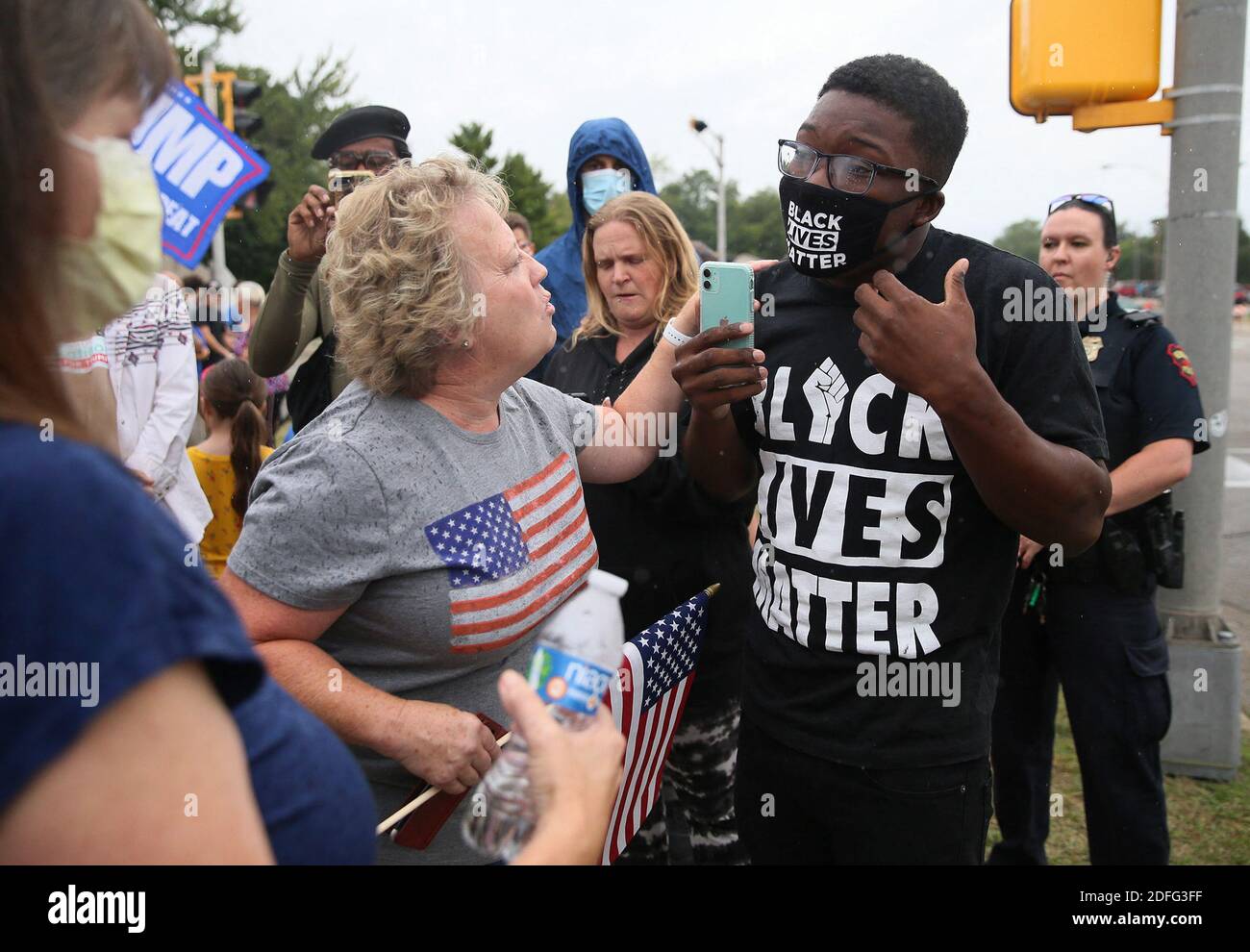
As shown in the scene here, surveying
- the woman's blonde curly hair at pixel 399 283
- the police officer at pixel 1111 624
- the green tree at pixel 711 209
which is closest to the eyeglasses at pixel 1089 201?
the police officer at pixel 1111 624

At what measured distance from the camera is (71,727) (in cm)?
76

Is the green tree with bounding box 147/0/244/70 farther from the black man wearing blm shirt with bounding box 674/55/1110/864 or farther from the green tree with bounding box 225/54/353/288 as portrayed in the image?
the black man wearing blm shirt with bounding box 674/55/1110/864

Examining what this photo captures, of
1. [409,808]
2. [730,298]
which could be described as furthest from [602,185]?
[409,808]

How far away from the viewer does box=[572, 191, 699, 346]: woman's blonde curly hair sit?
3549mm

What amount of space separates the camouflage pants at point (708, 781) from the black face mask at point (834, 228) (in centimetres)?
168

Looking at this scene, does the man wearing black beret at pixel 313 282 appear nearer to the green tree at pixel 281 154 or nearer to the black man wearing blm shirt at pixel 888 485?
the black man wearing blm shirt at pixel 888 485

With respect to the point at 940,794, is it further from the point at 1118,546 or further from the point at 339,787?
the point at 1118,546

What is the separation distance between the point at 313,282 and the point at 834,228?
7.74ft

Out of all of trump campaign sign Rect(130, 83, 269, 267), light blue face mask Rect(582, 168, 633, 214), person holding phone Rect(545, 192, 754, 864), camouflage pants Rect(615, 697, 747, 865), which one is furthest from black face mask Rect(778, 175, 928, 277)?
trump campaign sign Rect(130, 83, 269, 267)

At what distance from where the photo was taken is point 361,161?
393cm

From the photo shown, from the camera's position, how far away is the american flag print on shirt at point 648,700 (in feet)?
7.81

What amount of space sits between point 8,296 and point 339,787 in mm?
607
